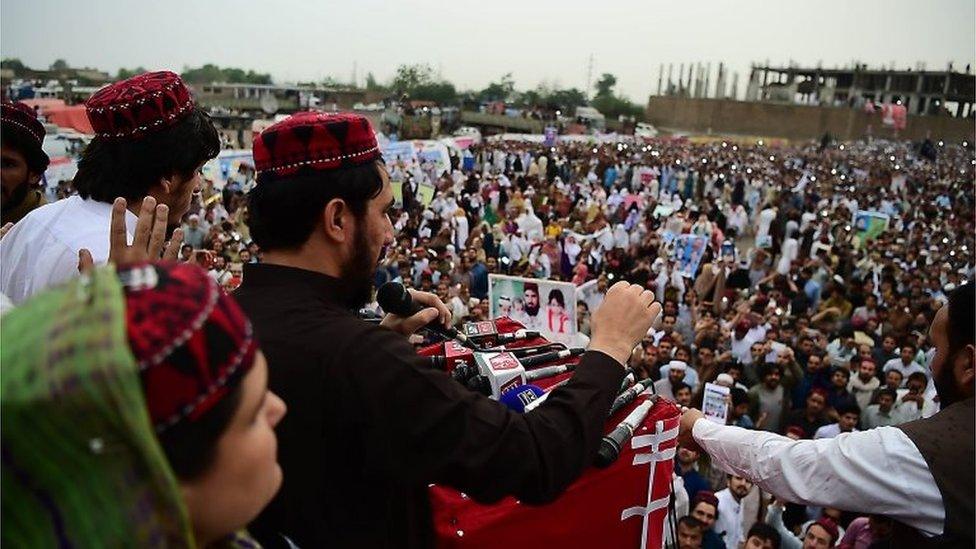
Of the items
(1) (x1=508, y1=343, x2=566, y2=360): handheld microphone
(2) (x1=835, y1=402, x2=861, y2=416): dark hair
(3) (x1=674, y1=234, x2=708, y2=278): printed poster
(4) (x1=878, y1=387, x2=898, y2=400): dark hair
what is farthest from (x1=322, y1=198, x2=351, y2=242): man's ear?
(3) (x1=674, y1=234, x2=708, y2=278): printed poster

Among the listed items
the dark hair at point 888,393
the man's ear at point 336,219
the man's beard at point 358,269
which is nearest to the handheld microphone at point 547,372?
the man's beard at point 358,269

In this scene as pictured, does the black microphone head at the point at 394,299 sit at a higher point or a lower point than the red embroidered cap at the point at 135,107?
lower

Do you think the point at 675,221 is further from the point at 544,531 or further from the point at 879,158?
the point at 879,158

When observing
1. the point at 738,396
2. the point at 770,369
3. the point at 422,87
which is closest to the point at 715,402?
the point at 738,396

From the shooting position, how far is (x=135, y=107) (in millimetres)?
1959

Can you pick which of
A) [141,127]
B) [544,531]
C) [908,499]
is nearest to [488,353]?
[544,531]

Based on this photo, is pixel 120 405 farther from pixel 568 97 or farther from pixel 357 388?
pixel 568 97

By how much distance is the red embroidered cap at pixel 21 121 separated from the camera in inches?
87.2

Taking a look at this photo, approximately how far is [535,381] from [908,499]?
2.92 ft

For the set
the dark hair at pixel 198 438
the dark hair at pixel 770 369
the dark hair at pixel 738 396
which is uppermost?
the dark hair at pixel 198 438

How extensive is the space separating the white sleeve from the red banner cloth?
1.11 ft

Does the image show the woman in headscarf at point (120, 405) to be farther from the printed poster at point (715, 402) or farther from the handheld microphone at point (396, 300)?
the printed poster at point (715, 402)

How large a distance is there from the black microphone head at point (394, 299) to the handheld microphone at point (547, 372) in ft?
1.10

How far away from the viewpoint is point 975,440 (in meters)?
1.58
